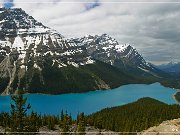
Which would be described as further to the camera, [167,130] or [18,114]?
[167,130]

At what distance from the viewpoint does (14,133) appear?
51.6m

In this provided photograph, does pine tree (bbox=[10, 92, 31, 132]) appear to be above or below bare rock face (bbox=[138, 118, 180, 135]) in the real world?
above

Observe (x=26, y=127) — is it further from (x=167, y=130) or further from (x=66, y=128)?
(x=167, y=130)

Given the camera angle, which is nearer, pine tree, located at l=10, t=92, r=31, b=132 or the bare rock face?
pine tree, located at l=10, t=92, r=31, b=132

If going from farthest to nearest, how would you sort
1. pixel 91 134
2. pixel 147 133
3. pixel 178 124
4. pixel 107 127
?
pixel 107 127 → pixel 91 134 → pixel 178 124 → pixel 147 133

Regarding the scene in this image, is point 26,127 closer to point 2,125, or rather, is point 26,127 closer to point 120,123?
point 2,125

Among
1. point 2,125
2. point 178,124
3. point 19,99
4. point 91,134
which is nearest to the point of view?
point 19,99

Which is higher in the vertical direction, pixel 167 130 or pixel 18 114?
pixel 18 114

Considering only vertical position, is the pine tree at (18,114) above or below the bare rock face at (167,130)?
above

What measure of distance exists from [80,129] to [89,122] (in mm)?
93831

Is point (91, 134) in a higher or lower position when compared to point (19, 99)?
lower

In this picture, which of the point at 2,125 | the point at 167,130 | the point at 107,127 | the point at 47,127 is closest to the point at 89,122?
the point at 107,127

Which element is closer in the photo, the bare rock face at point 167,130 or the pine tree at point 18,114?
the pine tree at point 18,114

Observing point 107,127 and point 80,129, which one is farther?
point 107,127
